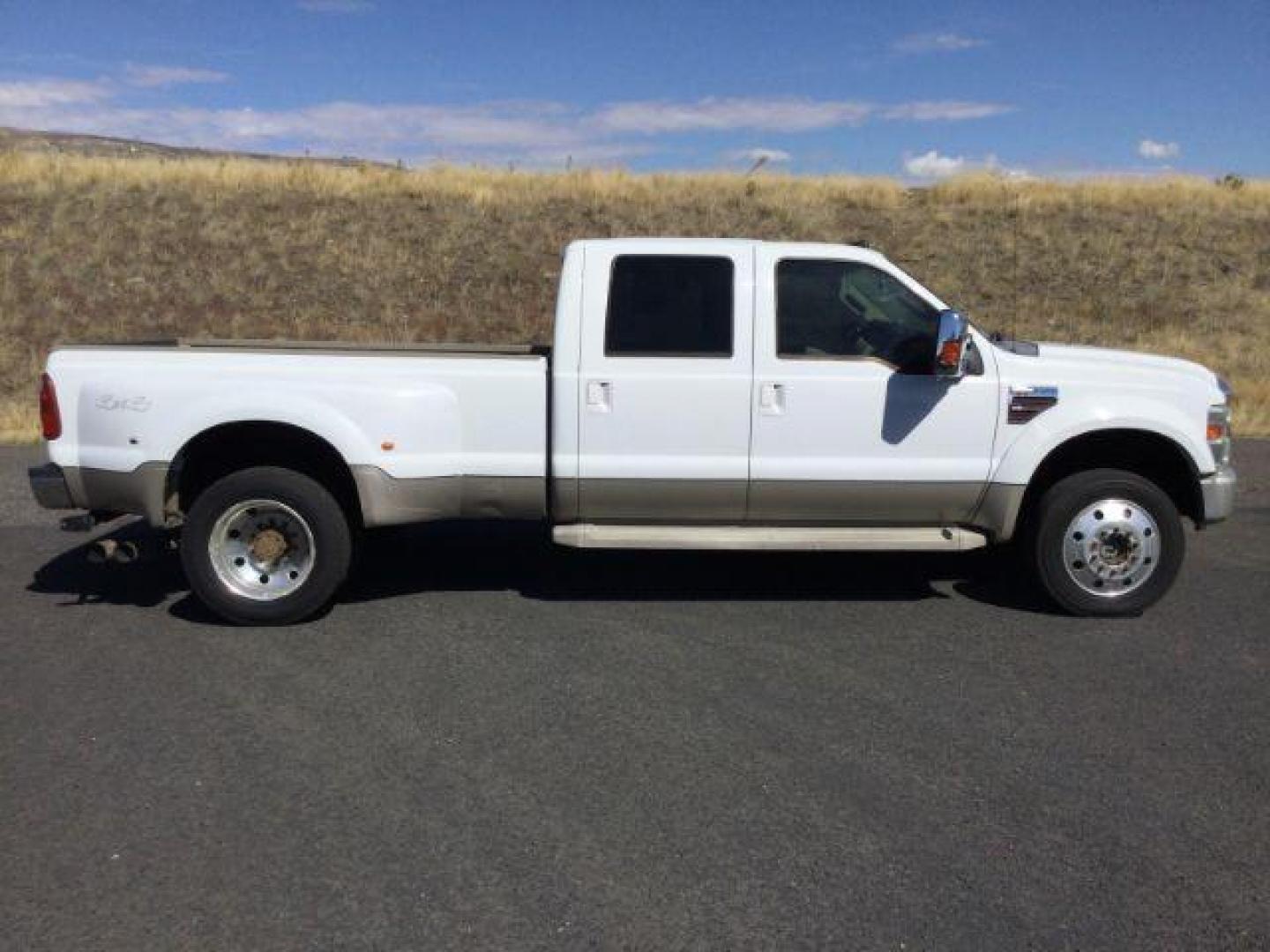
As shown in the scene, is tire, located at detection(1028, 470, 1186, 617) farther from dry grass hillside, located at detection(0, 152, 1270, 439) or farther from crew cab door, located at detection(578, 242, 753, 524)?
dry grass hillside, located at detection(0, 152, 1270, 439)

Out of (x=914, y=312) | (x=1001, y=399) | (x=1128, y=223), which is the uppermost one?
(x=1128, y=223)

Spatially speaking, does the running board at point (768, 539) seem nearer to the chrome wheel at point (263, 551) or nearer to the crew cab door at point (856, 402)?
the crew cab door at point (856, 402)

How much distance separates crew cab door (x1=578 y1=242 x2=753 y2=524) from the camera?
6.11m

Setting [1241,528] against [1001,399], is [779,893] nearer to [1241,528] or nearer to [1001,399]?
[1001,399]

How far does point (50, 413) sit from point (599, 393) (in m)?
2.88

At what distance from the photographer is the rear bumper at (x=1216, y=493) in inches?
247

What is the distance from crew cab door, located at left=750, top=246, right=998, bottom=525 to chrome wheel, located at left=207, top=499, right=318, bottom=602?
245 centimetres

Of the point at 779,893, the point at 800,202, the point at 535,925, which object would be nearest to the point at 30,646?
the point at 535,925

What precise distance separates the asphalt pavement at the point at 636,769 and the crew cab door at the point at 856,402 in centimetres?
70

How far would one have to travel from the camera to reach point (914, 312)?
6.21 metres

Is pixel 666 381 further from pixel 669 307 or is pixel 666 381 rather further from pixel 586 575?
pixel 586 575

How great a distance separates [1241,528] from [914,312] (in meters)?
3.89

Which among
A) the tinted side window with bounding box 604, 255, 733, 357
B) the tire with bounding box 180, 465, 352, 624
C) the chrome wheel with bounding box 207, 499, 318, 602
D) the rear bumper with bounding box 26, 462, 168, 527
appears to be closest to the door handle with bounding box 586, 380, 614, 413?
the tinted side window with bounding box 604, 255, 733, 357

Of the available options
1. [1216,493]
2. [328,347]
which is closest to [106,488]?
[328,347]
